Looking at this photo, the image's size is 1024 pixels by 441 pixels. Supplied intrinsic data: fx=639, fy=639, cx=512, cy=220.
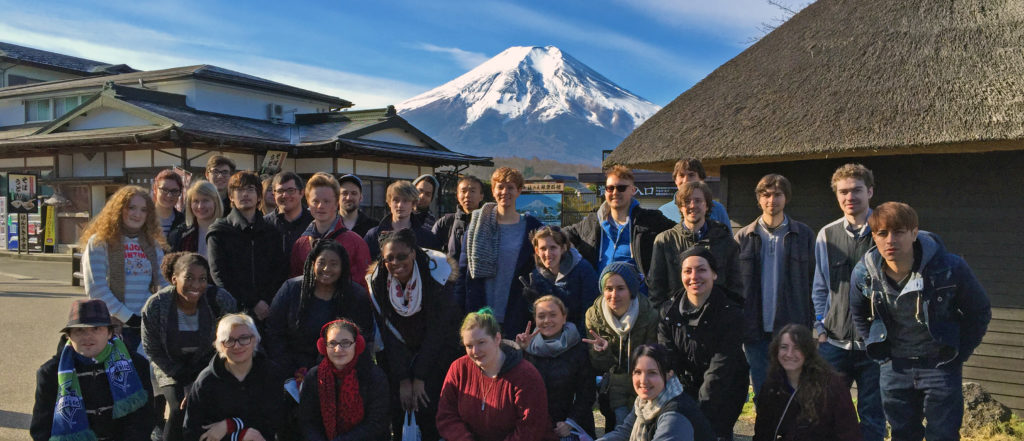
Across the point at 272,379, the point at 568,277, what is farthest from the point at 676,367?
the point at 272,379

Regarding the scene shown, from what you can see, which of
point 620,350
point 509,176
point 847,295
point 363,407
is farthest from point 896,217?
point 363,407

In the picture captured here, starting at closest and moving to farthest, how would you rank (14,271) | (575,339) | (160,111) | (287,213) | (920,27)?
(575,339) → (287,213) → (920,27) → (14,271) → (160,111)

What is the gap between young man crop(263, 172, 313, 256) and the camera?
14.7 ft

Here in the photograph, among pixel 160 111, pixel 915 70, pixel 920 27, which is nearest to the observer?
pixel 915 70

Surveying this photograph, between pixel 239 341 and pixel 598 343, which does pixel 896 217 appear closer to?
pixel 598 343

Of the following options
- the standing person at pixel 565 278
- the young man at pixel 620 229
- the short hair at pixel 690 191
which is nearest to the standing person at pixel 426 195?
the young man at pixel 620 229

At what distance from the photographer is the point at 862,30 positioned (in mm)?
7008

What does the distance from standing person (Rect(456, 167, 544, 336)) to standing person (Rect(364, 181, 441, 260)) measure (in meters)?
0.50

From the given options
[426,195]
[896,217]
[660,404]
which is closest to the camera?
[896,217]

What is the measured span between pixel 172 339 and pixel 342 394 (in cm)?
108

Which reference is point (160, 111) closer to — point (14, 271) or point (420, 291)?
point (14, 271)

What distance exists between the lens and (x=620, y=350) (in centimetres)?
384

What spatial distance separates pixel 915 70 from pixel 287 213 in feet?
18.9

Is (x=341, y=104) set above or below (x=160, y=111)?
above
